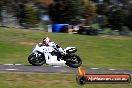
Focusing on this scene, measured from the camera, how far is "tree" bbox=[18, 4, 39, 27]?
72.4 metres

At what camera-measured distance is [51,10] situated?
8244 cm

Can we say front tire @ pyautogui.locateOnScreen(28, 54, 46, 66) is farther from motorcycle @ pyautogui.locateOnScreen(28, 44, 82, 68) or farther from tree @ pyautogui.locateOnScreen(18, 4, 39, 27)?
tree @ pyautogui.locateOnScreen(18, 4, 39, 27)

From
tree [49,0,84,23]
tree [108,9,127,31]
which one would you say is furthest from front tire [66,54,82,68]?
tree [108,9,127,31]

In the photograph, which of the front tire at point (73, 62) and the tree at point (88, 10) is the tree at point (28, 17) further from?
the front tire at point (73, 62)

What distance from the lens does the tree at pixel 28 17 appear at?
7242 cm

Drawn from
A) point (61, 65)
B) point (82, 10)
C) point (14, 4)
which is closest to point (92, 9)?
point (82, 10)

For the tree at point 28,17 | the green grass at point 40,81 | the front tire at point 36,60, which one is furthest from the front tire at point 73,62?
the tree at point 28,17

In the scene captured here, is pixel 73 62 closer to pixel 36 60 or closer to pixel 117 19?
pixel 36 60

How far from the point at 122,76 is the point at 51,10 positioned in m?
63.3

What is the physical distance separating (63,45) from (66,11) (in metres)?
35.8

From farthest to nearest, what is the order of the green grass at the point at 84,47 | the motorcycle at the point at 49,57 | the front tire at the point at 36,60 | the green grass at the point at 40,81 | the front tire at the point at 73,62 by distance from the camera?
1. the green grass at the point at 84,47
2. the front tire at the point at 73,62
3. the front tire at the point at 36,60
4. the motorcycle at the point at 49,57
5. the green grass at the point at 40,81

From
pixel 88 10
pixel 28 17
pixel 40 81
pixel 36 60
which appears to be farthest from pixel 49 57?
pixel 88 10

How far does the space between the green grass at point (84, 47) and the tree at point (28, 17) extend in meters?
21.4

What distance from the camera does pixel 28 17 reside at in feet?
242
